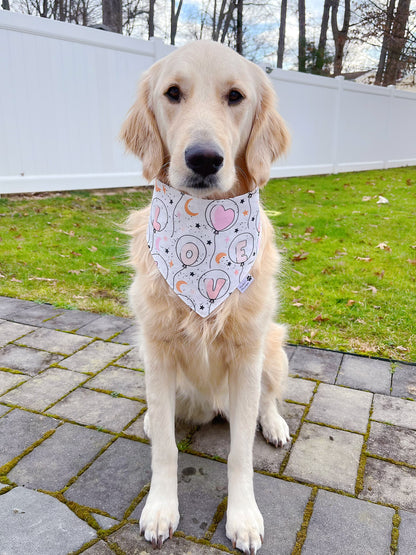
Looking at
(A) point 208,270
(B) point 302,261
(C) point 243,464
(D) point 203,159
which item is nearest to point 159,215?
(A) point 208,270

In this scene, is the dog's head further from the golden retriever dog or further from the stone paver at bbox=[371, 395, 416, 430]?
the stone paver at bbox=[371, 395, 416, 430]

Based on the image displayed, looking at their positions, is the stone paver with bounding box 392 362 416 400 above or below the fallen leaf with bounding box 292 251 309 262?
below

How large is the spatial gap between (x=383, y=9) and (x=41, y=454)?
19480 millimetres

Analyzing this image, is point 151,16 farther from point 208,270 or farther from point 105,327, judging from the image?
point 208,270

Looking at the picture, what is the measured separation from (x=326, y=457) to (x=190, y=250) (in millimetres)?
1192

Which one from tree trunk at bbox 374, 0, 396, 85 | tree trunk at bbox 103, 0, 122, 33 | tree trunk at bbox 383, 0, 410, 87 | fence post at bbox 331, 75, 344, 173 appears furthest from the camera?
tree trunk at bbox 374, 0, 396, 85

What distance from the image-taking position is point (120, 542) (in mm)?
1678

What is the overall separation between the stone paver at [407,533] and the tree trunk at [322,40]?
56.3 feet

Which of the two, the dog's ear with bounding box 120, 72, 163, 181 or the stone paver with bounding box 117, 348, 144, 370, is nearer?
the dog's ear with bounding box 120, 72, 163, 181

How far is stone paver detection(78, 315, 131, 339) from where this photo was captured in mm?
3354

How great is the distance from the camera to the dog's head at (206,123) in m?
1.66

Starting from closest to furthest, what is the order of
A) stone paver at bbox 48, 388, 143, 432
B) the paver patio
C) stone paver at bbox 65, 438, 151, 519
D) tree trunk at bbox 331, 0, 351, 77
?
the paver patio, stone paver at bbox 65, 438, 151, 519, stone paver at bbox 48, 388, 143, 432, tree trunk at bbox 331, 0, 351, 77

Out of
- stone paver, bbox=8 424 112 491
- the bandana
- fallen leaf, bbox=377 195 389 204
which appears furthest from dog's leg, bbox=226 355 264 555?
fallen leaf, bbox=377 195 389 204

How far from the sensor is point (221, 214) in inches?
75.9
